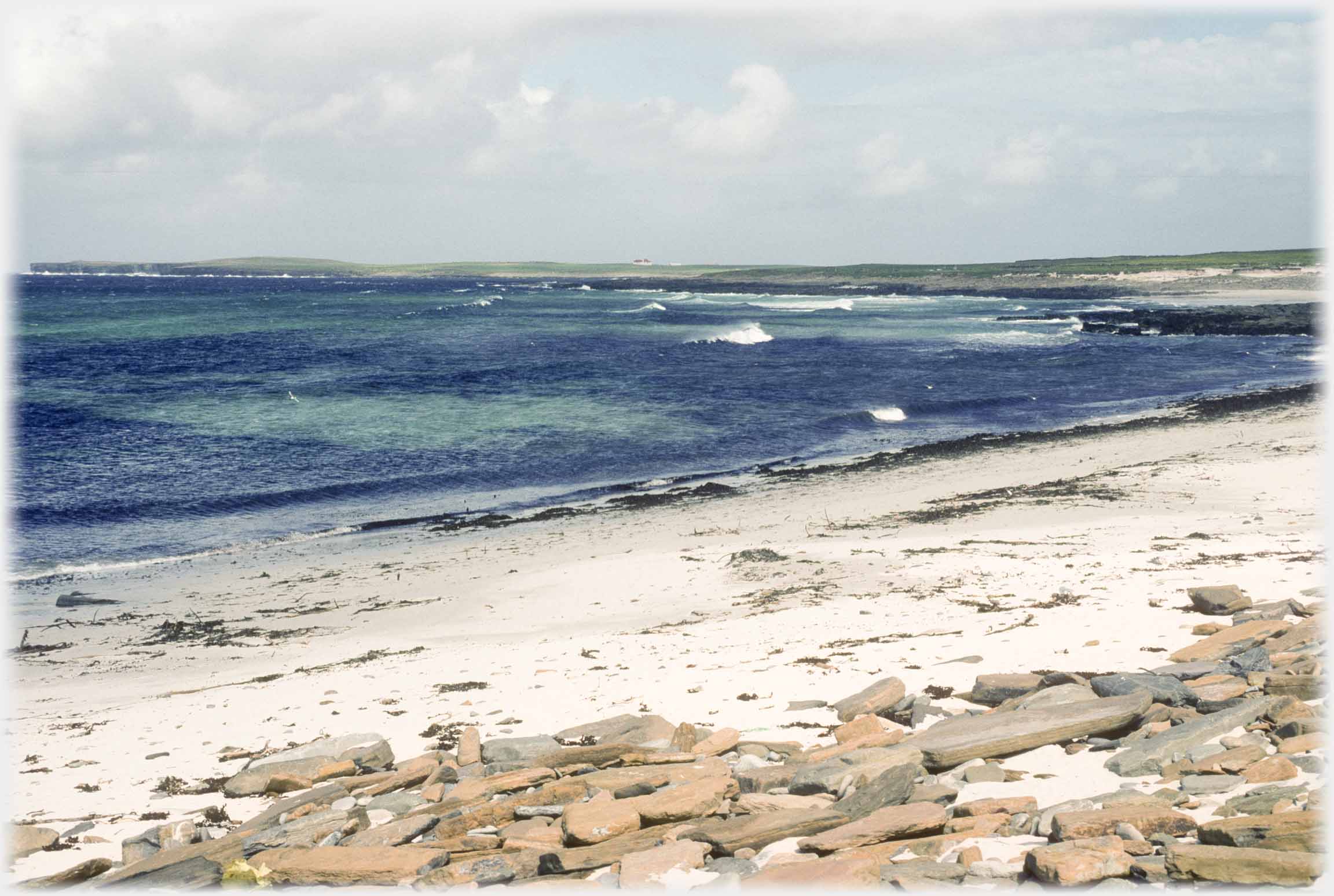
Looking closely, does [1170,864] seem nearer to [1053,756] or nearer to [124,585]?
[1053,756]

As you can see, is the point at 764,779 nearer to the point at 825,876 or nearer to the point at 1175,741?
the point at 825,876

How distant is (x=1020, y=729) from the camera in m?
6.93

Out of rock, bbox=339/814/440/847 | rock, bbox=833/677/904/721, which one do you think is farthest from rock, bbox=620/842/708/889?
rock, bbox=833/677/904/721

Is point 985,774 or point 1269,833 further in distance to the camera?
point 985,774

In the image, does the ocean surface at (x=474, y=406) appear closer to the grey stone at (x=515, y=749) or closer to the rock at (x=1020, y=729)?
the grey stone at (x=515, y=749)

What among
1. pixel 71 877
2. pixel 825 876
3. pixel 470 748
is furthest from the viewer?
pixel 470 748

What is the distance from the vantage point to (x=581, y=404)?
39.5 m

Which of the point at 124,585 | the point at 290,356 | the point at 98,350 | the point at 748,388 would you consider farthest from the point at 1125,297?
the point at 124,585

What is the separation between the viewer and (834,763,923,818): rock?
19.5ft

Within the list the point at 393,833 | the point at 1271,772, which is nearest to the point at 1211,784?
the point at 1271,772

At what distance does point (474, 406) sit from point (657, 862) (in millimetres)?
35107

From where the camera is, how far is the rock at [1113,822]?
17.2 feet

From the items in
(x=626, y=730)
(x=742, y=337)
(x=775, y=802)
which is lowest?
(x=626, y=730)

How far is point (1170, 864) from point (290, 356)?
2451 inches
